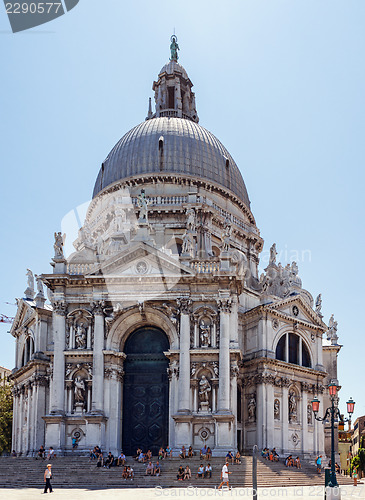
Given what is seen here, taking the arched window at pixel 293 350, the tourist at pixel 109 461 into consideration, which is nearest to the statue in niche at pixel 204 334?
the tourist at pixel 109 461

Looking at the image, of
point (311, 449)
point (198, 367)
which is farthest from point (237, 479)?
point (311, 449)

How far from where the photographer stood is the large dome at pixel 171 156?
57750 mm

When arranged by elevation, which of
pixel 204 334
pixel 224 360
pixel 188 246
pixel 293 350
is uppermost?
pixel 188 246

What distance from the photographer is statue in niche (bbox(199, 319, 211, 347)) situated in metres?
42.3

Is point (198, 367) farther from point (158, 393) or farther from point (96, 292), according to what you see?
point (96, 292)

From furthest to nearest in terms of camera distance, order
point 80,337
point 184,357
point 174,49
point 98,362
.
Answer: point 174,49
point 80,337
point 98,362
point 184,357

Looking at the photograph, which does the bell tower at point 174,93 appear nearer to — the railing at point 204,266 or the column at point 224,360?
the railing at point 204,266

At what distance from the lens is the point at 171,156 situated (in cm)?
5788

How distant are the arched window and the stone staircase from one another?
12.3 metres

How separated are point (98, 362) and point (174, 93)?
108ft

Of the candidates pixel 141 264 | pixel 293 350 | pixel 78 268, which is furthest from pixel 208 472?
pixel 293 350

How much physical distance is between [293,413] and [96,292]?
18651 mm

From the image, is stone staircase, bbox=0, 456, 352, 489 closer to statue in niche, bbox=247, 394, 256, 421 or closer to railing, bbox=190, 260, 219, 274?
statue in niche, bbox=247, 394, 256, 421

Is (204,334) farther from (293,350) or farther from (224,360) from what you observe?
(293,350)
